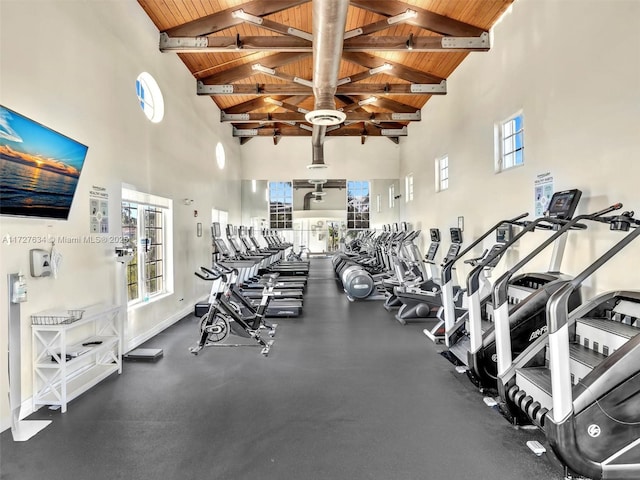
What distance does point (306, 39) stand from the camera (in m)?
5.59

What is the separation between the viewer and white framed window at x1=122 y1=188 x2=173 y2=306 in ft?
17.2

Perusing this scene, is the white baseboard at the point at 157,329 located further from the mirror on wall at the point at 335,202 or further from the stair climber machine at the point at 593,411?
the mirror on wall at the point at 335,202

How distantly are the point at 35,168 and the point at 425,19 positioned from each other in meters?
5.34

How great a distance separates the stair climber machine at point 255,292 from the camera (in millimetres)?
6488

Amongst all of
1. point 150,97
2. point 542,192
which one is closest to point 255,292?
point 150,97

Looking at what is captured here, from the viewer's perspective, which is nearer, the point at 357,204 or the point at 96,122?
the point at 96,122

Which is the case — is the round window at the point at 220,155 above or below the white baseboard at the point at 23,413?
above

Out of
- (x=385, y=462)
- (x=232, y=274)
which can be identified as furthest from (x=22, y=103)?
(x=385, y=462)

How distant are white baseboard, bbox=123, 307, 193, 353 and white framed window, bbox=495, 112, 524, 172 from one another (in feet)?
18.1

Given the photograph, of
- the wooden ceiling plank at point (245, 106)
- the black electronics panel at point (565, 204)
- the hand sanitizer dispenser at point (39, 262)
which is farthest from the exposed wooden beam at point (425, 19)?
the wooden ceiling plank at point (245, 106)

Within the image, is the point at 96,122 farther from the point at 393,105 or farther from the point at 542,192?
the point at 393,105

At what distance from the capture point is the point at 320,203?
15.2 metres

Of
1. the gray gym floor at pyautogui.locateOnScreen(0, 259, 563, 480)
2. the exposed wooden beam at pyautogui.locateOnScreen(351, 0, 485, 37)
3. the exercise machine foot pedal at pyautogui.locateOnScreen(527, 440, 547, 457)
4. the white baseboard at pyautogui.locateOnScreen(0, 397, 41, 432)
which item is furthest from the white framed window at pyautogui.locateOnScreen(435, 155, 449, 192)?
the white baseboard at pyautogui.locateOnScreen(0, 397, 41, 432)

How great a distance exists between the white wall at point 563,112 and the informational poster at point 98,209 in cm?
491
